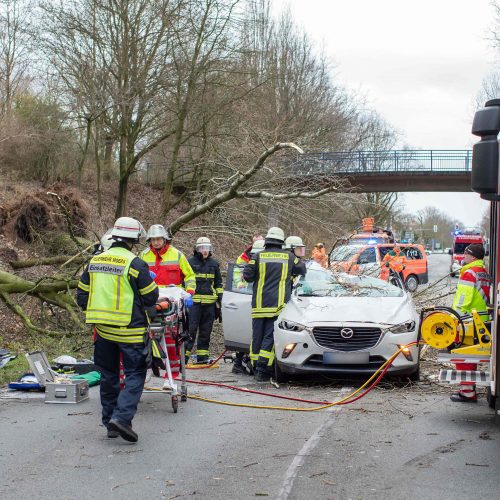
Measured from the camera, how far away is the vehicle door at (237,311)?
1097 centimetres

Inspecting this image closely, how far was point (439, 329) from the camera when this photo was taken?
759cm

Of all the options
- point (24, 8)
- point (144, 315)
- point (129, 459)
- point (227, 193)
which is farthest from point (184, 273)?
point (24, 8)

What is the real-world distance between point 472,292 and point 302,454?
3.06 metres

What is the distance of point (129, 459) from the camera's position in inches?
236

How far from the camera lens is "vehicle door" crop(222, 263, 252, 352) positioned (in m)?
11.0

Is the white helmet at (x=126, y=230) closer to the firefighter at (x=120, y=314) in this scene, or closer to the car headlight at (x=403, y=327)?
the firefighter at (x=120, y=314)

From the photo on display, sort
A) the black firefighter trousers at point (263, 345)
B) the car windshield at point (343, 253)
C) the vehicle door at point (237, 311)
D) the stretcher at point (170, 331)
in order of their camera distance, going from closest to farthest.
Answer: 1. the stretcher at point (170, 331)
2. the black firefighter trousers at point (263, 345)
3. the vehicle door at point (237, 311)
4. the car windshield at point (343, 253)

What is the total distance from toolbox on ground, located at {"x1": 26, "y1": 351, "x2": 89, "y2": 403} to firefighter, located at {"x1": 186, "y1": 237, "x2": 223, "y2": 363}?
10.9 ft

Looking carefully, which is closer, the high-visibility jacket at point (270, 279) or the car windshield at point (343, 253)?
the high-visibility jacket at point (270, 279)

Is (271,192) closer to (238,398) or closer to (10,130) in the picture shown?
(238,398)

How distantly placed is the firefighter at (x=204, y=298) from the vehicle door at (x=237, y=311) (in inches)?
29.5

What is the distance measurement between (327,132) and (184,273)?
76.9 feet

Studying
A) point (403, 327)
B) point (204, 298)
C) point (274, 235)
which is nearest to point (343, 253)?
point (204, 298)

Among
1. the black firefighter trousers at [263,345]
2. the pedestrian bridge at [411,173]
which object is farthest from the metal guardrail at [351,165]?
the black firefighter trousers at [263,345]
